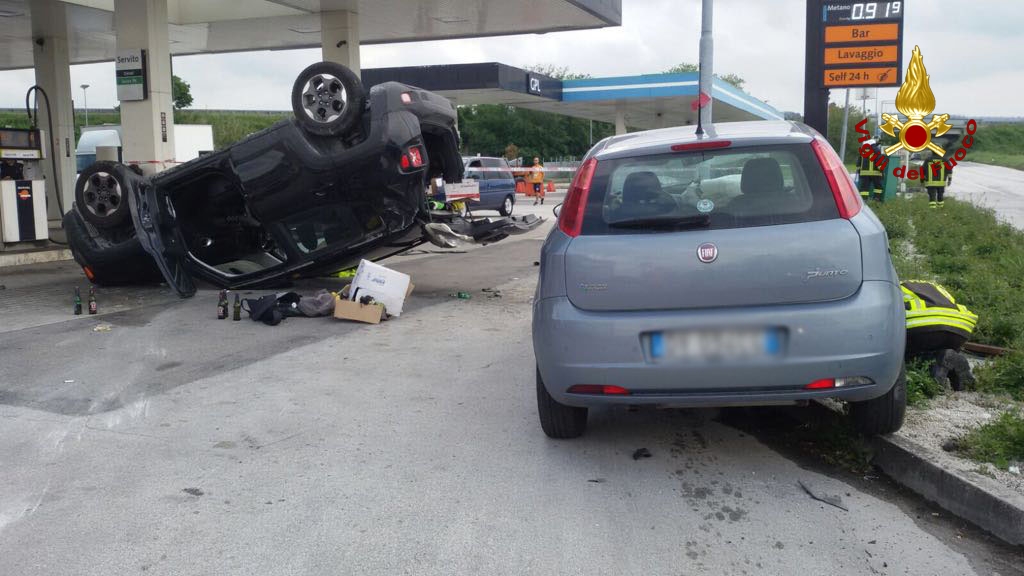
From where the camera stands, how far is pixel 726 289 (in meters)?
4.40

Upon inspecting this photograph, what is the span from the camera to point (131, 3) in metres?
13.7

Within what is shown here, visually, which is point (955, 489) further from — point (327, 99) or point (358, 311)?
point (327, 99)

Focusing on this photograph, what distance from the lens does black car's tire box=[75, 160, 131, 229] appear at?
35.1ft

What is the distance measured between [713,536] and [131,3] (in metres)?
13.1

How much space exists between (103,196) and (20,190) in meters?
4.78

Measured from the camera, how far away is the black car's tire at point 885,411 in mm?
4836

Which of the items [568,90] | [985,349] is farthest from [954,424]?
[568,90]

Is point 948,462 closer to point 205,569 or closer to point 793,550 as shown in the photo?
point 793,550

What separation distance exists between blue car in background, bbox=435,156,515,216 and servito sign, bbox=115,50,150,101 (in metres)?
13.1

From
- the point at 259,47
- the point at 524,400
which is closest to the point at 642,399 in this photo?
the point at 524,400

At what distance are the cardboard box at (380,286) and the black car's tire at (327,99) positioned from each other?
1491 mm

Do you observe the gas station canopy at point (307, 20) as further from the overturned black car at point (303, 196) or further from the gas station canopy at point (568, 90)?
the gas station canopy at point (568, 90)

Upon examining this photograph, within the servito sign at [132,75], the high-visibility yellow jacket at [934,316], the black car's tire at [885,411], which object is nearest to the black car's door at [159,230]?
the servito sign at [132,75]

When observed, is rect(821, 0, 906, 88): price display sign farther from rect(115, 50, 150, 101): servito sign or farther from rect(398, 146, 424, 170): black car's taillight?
rect(115, 50, 150, 101): servito sign
